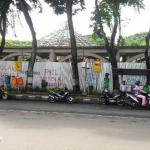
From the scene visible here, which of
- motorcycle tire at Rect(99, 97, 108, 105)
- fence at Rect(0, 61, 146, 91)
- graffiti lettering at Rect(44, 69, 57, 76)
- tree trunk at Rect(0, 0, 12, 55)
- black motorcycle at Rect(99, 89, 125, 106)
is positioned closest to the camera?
black motorcycle at Rect(99, 89, 125, 106)

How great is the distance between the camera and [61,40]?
37.7m

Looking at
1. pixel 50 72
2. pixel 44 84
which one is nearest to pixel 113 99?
pixel 50 72

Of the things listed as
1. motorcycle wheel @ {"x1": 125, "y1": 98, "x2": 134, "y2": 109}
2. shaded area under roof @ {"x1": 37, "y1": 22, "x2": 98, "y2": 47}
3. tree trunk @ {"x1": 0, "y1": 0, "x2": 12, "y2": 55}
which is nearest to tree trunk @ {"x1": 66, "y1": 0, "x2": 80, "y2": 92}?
motorcycle wheel @ {"x1": 125, "y1": 98, "x2": 134, "y2": 109}

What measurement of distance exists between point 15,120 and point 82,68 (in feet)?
31.6

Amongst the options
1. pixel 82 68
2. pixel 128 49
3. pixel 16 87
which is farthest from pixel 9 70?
pixel 128 49

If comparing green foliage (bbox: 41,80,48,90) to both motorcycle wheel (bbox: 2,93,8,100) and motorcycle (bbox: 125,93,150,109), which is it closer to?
motorcycle wheel (bbox: 2,93,8,100)

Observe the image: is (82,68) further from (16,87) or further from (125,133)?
(125,133)

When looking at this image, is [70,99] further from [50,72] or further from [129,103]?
[50,72]

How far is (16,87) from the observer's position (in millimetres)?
17797

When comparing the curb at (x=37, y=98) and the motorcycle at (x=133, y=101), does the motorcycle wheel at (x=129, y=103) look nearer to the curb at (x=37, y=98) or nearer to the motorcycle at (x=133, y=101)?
the motorcycle at (x=133, y=101)

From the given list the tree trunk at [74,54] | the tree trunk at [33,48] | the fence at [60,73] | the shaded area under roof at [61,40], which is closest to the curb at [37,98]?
the tree trunk at [33,48]

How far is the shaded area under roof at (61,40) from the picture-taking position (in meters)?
36.3

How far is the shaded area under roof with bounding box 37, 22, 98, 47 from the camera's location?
36.3m

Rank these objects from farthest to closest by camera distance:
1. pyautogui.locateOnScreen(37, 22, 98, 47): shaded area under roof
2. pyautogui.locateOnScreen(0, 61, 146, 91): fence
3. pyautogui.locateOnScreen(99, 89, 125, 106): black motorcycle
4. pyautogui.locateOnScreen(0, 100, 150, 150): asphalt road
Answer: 1. pyautogui.locateOnScreen(37, 22, 98, 47): shaded area under roof
2. pyautogui.locateOnScreen(0, 61, 146, 91): fence
3. pyautogui.locateOnScreen(99, 89, 125, 106): black motorcycle
4. pyautogui.locateOnScreen(0, 100, 150, 150): asphalt road
